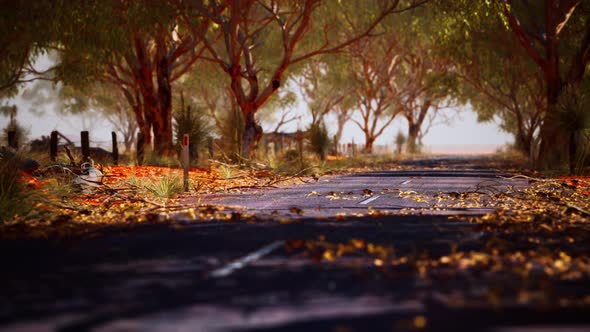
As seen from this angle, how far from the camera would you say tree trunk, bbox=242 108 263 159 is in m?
25.2

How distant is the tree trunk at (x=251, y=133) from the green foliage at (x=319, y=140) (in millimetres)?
4143

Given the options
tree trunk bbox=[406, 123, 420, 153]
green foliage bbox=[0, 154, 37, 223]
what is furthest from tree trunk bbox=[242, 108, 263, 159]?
tree trunk bbox=[406, 123, 420, 153]

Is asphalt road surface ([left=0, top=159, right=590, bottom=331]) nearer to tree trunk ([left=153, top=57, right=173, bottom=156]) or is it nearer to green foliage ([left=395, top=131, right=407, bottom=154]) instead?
tree trunk ([left=153, top=57, right=173, bottom=156])

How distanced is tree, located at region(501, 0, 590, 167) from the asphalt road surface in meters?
16.3

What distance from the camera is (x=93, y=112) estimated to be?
8238 cm

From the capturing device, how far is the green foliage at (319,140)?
29.2m

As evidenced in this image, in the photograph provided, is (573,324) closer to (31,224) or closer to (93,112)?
(31,224)

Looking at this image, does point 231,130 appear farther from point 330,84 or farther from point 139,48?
point 330,84

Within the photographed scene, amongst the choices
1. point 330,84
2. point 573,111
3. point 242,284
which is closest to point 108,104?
point 330,84

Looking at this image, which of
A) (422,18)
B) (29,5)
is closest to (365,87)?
(422,18)

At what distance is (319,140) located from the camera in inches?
1149

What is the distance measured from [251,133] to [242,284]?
20.1 meters

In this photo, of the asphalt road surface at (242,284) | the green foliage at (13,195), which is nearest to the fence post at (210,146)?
the green foliage at (13,195)

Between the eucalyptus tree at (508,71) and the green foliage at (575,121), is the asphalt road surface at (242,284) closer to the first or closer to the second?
the green foliage at (575,121)
